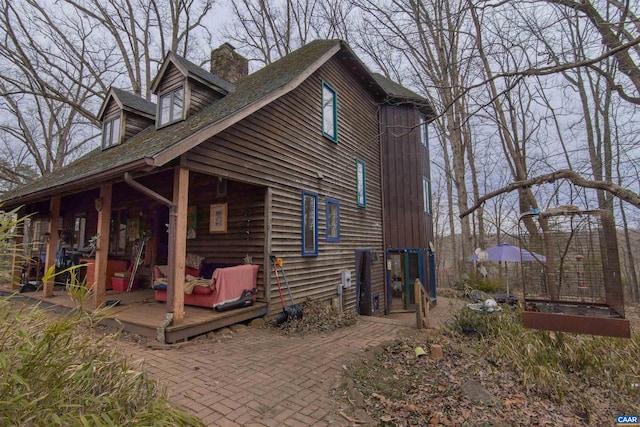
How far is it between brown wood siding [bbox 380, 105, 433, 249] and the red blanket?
695cm

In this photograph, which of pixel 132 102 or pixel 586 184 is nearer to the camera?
pixel 586 184

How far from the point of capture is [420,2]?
6859mm

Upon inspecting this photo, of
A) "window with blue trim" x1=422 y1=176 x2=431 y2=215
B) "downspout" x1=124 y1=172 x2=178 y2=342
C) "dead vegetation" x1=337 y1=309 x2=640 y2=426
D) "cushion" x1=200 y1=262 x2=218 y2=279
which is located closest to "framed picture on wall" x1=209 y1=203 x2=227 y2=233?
"cushion" x1=200 y1=262 x2=218 y2=279

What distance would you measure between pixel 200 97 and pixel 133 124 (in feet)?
10.2

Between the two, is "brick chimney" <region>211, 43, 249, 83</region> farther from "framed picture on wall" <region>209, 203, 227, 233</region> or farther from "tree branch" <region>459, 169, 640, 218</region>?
"tree branch" <region>459, 169, 640, 218</region>

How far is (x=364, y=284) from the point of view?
10.7 metres

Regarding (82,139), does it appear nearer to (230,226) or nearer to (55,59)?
(55,59)

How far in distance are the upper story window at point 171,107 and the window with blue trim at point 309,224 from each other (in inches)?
144

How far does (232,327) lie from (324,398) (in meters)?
2.85

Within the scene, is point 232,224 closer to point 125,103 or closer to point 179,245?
point 179,245

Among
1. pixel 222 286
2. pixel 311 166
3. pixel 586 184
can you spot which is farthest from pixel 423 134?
pixel 222 286

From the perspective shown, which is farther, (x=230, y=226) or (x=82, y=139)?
(x=82, y=139)

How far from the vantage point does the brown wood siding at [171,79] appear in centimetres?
791

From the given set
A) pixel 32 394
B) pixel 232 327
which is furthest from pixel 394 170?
pixel 32 394
